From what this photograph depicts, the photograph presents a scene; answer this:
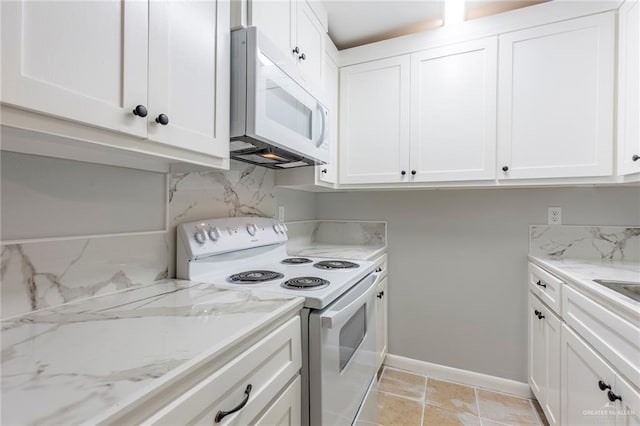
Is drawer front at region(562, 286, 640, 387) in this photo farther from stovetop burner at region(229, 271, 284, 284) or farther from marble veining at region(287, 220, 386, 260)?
stovetop burner at region(229, 271, 284, 284)

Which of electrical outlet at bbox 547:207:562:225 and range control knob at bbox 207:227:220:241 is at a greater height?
electrical outlet at bbox 547:207:562:225

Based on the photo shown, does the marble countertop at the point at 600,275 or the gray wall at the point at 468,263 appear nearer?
the marble countertop at the point at 600,275

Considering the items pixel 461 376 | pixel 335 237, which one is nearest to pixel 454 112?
pixel 335 237

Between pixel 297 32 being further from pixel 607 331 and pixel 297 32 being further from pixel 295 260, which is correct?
pixel 607 331

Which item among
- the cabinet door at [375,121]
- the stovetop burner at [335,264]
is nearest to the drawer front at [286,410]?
the stovetop burner at [335,264]

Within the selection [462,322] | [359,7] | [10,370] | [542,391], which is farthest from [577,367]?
[359,7]

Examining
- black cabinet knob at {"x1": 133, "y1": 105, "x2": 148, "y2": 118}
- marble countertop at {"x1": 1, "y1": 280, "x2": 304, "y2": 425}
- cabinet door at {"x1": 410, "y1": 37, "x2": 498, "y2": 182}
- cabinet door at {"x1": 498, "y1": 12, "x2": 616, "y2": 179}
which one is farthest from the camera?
cabinet door at {"x1": 410, "y1": 37, "x2": 498, "y2": 182}

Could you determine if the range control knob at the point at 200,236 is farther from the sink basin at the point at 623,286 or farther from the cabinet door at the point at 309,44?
the sink basin at the point at 623,286

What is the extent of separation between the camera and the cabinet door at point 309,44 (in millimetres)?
1476

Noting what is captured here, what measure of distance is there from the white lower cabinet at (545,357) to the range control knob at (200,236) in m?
1.70

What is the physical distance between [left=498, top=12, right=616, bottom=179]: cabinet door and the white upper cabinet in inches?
43.2

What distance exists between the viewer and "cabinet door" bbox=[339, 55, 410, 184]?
6.44 feet

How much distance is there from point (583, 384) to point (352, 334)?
37.2 inches

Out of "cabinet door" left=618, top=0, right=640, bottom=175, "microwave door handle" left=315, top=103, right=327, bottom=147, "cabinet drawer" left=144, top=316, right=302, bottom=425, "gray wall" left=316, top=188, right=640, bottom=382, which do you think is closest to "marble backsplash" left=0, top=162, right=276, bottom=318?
"microwave door handle" left=315, top=103, right=327, bottom=147
